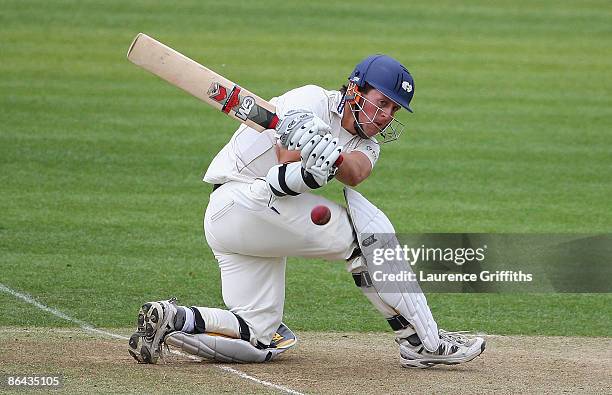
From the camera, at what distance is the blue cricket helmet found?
5840 mm

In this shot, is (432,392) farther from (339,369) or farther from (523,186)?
(523,186)

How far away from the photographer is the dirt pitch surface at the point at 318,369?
5430 millimetres

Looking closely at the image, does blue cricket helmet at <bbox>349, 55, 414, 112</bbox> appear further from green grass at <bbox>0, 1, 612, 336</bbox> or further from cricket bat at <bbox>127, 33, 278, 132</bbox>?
green grass at <bbox>0, 1, 612, 336</bbox>

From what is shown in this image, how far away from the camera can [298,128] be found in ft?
17.8

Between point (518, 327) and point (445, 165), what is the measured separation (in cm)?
506

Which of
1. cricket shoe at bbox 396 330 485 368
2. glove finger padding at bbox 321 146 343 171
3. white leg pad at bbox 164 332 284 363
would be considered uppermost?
glove finger padding at bbox 321 146 343 171

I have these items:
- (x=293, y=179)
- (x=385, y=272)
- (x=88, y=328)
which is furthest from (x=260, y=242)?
(x=88, y=328)

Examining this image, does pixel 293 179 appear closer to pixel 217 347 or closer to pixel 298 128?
pixel 298 128

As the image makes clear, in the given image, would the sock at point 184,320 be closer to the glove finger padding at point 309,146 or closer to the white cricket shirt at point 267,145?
the white cricket shirt at point 267,145

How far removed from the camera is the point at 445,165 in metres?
12.3

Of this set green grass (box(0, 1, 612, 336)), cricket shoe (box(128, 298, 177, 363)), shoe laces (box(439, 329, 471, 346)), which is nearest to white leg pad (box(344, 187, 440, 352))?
shoe laces (box(439, 329, 471, 346))

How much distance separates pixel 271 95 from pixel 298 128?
993cm

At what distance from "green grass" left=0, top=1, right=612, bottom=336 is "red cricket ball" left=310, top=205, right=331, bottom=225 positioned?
5.50ft

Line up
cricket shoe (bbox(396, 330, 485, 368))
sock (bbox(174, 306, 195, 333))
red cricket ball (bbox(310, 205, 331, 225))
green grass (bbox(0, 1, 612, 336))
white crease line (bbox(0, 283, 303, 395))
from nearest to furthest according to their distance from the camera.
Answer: white crease line (bbox(0, 283, 303, 395))
red cricket ball (bbox(310, 205, 331, 225))
sock (bbox(174, 306, 195, 333))
cricket shoe (bbox(396, 330, 485, 368))
green grass (bbox(0, 1, 612, 336))
